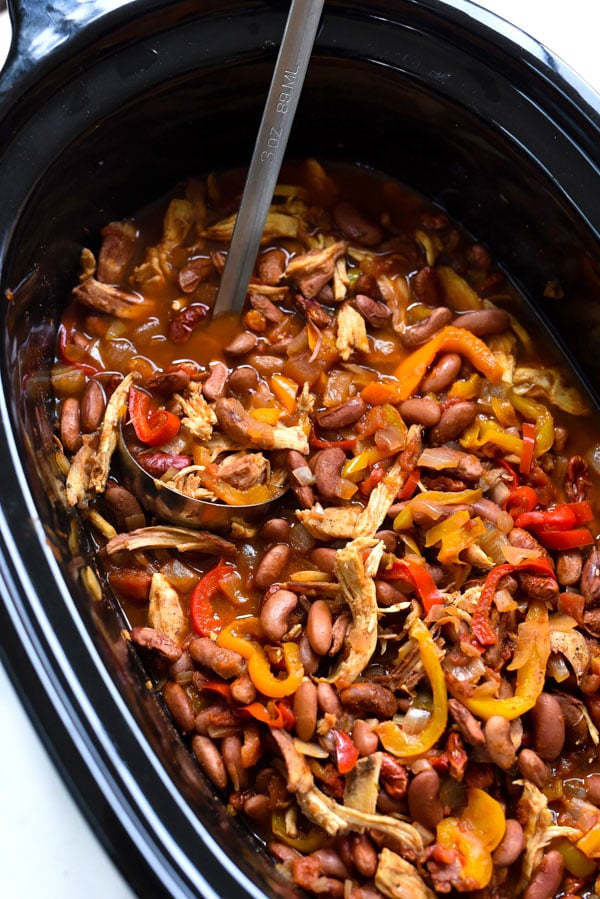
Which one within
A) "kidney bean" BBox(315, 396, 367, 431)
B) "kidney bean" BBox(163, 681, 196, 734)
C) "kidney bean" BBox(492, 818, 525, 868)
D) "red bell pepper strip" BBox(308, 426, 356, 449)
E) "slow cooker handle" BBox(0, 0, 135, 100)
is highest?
"slow cooker handle" BBox(0, 0, 135, 100)

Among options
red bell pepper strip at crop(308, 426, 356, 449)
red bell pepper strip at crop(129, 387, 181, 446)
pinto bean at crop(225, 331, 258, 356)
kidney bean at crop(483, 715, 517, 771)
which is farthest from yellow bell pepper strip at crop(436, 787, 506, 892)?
pinto bean at crop(225, 331, 258, 356)

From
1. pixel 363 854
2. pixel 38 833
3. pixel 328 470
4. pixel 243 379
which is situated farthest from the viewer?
pixel 243 379

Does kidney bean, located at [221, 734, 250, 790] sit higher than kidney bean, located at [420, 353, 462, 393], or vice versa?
kidney bean, located at [420, 353, 462, 393]

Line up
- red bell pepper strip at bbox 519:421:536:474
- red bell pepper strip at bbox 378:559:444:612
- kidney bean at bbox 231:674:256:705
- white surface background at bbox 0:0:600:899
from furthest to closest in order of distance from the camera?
red bell pepper strip at bbox 519:421:536:474 → red bell pepper strip at bbox 378:559:444:612 → kidney bean at bbox 231:674:256:705 → white surface background at bbox 0:0:600:899

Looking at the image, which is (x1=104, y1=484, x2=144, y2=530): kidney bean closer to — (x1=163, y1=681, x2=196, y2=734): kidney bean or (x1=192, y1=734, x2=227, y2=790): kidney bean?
(x1=163, y1=681, x2=196, y2=734): kidney bean

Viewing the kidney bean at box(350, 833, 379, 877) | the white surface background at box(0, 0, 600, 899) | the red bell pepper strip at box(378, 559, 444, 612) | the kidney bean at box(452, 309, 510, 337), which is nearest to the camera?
the white surface background at box(0, 0, 600, 899)

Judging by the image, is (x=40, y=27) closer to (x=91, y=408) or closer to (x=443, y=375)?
(x=91, y=408)

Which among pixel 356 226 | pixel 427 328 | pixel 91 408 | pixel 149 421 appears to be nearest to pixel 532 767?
pixel 427 328
